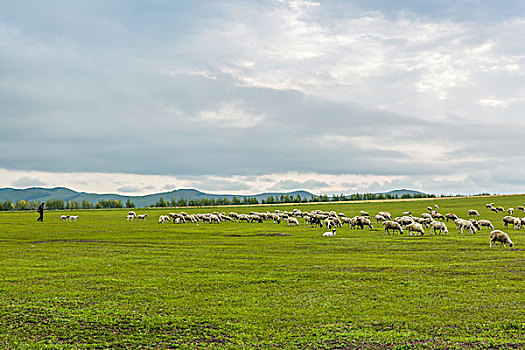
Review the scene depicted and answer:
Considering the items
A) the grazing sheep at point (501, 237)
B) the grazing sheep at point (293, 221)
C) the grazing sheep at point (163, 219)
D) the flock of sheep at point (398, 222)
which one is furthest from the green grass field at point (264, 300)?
the grazing sheep at point (163, 219)

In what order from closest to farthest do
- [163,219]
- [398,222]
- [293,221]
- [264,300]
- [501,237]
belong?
1. [264,300]
2. [501,237]
3. [398,222]
4. [293,221]
5. [163,219]

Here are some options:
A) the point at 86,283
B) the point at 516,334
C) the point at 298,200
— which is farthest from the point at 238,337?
the point at 298,200

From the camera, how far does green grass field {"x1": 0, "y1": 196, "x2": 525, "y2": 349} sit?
11547 mm

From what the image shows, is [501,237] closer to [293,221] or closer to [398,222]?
[398,222]

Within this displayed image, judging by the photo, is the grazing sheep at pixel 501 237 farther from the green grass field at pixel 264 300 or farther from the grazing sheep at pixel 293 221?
the grazing sheep at pixel 293 221

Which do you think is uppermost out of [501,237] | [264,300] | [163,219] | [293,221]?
[501,237]

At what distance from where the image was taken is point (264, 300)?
15281 millimetres

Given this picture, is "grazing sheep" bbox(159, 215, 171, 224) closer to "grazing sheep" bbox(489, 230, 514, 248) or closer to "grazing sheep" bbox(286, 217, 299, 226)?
"grazing sheep" bbox(286, 217, 299, 226)

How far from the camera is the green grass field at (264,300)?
11547 millimetres

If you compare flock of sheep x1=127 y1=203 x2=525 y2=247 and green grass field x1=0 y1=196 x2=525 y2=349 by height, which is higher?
flock of sheep x1=127 y1=203 x2=525 y2=247

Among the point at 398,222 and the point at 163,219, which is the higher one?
the point at 398,222

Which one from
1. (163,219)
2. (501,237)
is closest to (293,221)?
(163,219)

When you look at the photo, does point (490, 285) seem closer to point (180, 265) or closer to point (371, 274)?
point (371, 274)

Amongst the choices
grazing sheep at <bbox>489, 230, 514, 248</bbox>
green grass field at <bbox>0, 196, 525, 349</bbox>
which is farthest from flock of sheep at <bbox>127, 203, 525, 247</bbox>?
green grass field at <bbox>0, 196, 525, 349</bbox>
